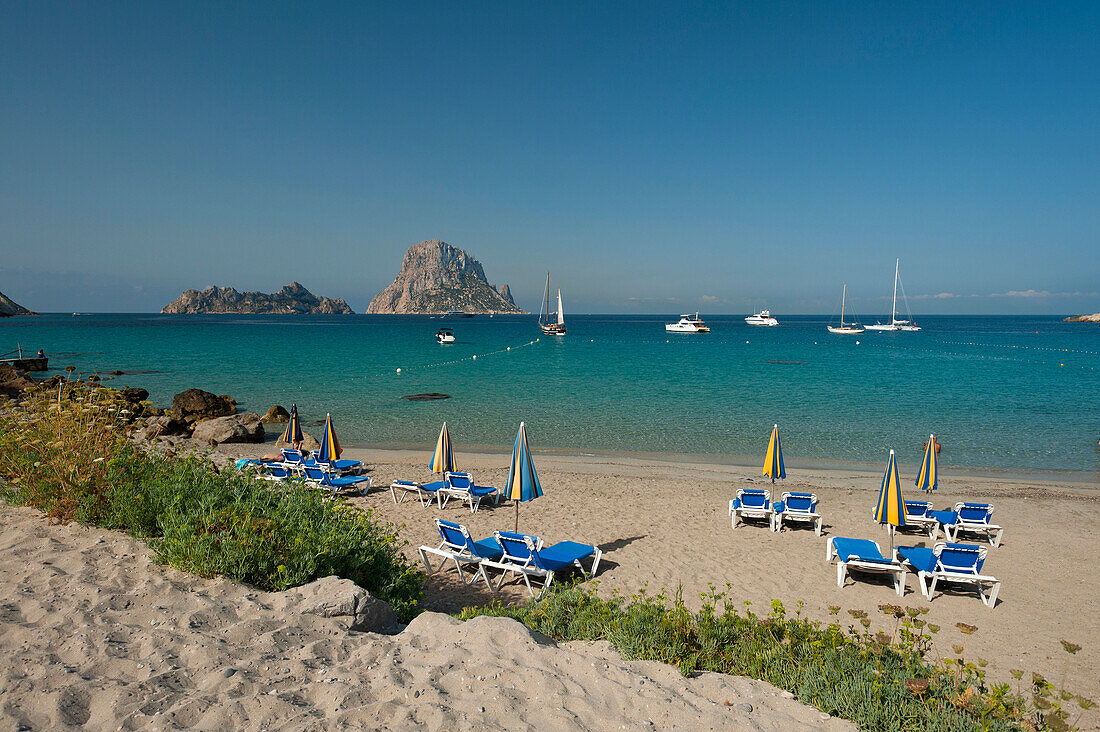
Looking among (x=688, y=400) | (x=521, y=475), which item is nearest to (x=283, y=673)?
(x=521, y=475)

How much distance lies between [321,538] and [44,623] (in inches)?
73.9

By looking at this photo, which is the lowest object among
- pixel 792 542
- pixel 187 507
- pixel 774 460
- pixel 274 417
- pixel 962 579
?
pixel 792 542

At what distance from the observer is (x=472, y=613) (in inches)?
196

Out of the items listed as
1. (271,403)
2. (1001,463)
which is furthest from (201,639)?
(271,403)

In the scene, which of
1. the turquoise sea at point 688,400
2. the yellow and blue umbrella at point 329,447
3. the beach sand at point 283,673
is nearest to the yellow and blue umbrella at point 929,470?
the turquoise sea at point 688,400

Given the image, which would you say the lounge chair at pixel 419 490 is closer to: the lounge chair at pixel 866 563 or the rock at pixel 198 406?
the lounge chair at pixel 866 563

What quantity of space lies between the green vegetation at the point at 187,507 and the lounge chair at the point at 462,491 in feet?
14.9

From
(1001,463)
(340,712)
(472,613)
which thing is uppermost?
(340,712)

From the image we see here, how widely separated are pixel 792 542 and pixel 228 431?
51.8 ft

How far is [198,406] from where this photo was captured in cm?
1939

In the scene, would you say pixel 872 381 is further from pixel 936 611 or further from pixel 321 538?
pixel 321 538

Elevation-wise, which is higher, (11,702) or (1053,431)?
(11,702)

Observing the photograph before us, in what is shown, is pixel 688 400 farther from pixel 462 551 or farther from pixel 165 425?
pixel 165 425

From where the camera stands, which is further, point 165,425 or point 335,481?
point 165,425
